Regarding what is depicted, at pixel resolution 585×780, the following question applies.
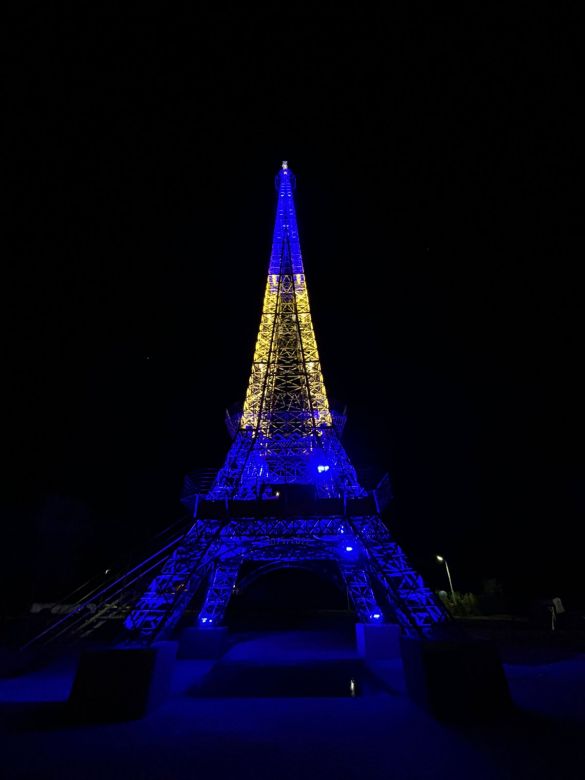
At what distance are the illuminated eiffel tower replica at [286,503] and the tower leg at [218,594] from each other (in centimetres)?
5

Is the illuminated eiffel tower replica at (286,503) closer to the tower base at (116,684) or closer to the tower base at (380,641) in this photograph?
the tower base at (380,641)

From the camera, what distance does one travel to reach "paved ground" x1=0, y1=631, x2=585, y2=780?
23.6ft

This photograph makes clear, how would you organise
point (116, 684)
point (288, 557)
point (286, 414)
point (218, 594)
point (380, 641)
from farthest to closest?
1. point (288, 557)
2. point (218, 594)
3. point (286, 414)
4. point (380, 641)
5. point (116, 684)

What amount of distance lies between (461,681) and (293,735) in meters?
3.88

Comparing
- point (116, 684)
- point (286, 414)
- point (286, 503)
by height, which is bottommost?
point (116, 684)

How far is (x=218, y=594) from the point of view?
21.9m

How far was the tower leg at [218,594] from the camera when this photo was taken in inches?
805

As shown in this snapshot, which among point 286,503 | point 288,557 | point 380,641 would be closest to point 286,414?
point 286,503

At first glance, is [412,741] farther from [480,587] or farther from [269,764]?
[480,587]

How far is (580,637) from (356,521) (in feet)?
40.4

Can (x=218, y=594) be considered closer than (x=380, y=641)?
No

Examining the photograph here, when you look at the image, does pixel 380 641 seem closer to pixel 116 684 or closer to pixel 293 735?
pixel 293 735

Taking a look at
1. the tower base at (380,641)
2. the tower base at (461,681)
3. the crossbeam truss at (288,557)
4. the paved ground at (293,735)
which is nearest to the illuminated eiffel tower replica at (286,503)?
the crossbeam truss at (288,557)

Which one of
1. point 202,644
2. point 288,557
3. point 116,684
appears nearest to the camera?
point 116,684
